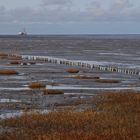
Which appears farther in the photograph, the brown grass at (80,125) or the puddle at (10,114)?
the puddle at (10,114)

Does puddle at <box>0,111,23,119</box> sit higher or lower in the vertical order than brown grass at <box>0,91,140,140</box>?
lower

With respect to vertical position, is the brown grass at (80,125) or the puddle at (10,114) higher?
the brown grass at (80,125)

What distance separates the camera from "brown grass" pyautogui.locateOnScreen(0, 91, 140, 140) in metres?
18.3

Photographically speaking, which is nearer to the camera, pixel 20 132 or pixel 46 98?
pixel 20 132

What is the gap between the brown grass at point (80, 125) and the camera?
1834 cm

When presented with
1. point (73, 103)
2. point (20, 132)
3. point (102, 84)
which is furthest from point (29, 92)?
point (20, 132)

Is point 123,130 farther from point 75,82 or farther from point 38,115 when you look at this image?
point 75,82

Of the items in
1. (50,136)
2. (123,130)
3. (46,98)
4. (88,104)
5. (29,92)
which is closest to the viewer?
(50,136)

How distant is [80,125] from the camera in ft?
70.1

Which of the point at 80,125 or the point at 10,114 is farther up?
the point at 80,125

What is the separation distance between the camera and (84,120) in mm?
22312

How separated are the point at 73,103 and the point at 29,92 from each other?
6.75 metres

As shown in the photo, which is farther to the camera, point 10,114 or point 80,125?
point 10,114

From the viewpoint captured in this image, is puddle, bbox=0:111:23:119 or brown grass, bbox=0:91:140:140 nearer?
brown grass, bbox=0:91:140:140
